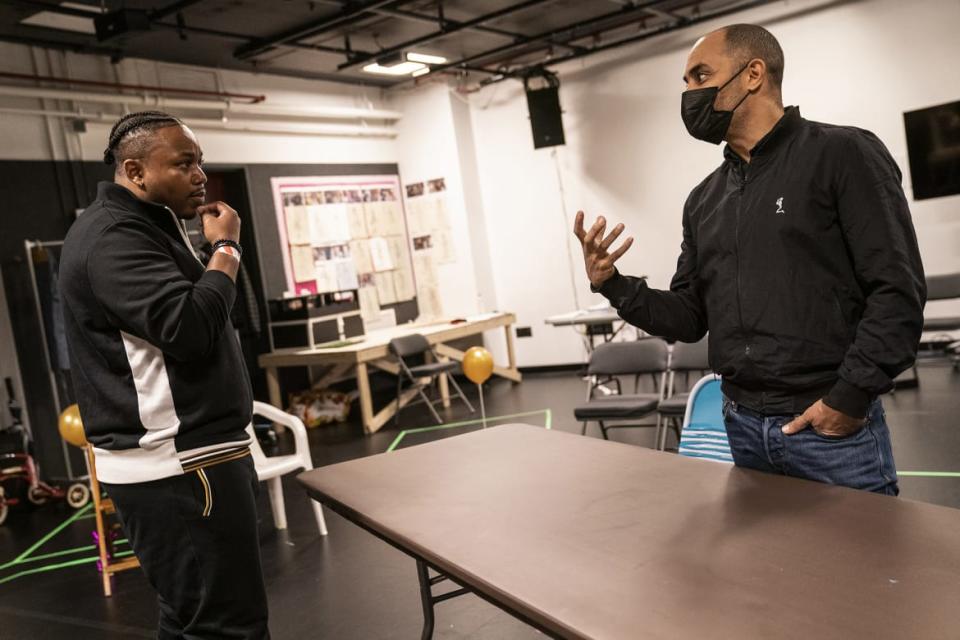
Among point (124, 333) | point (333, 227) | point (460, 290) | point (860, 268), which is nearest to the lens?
point (860, 268)

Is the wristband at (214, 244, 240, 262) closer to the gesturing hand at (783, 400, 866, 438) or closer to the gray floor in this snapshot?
the gesturing hand at (783, 400, 866, 438)

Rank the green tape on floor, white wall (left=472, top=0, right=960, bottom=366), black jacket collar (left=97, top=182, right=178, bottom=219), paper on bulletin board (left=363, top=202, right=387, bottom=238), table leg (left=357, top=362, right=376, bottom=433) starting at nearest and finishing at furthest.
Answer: black jacket collar (left=97, top=182, right=178, bottom=219), the green tape on floor, white wall (left=472, top=0, right=960, bottom=366), table leg (left=357, top=362, right=376, bottom=433), paper on bulletin board (left=363, top=202, right=387, bottom=238)

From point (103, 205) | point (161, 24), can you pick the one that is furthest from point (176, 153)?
point (161, 24)

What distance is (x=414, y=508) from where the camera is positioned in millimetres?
1925

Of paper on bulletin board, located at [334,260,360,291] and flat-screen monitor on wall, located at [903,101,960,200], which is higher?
flat-screen monitor on wall, located at [903,101,960,200]

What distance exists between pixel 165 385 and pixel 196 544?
1.22ft

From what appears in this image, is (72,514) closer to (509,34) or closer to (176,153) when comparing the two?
(176,153)

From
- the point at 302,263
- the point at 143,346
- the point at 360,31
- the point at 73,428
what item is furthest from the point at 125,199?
the point at 302,263

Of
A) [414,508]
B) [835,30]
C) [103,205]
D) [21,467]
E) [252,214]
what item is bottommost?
[21,467]

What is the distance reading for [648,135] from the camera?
8.65m

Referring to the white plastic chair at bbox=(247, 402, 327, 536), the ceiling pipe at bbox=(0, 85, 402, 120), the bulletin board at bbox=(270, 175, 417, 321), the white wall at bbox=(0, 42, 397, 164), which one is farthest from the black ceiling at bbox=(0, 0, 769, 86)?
the white plastic chair at bbox=(247, 402, 327, 536)

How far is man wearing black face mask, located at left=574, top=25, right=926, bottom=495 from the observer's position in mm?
1672

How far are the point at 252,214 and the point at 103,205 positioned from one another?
6.60 metres

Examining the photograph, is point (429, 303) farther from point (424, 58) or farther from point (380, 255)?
point (424, 58)
